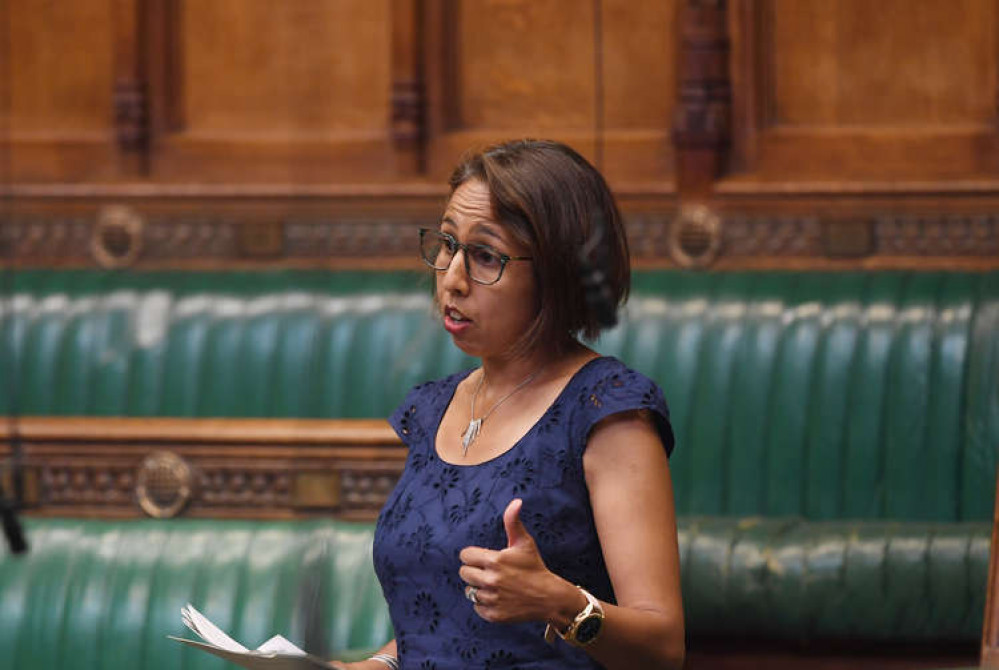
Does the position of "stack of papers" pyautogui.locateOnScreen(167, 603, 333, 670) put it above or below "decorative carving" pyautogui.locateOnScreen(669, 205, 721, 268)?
below

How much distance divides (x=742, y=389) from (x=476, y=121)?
3.22 feet

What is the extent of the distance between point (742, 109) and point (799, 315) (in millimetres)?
577

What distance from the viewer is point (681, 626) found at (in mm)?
1311

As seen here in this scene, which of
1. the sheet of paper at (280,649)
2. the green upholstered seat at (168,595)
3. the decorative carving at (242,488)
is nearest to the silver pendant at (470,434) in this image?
the sheet of paper at (280,649)

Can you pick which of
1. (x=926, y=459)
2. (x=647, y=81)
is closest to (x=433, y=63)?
(x=647, y=81)

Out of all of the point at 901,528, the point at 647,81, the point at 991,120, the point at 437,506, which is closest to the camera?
the point at 437,506

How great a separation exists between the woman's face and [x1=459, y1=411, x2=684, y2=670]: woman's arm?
138mm

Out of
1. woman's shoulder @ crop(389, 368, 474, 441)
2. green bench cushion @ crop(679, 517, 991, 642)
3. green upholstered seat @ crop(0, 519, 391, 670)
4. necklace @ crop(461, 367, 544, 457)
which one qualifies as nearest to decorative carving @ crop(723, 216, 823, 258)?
green bench cushion @ crop(679, 517, 991, 642)

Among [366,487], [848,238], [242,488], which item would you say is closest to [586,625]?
[366,487]

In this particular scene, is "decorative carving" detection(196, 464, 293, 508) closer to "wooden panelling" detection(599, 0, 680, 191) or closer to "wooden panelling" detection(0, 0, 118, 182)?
"wooden panelling" detection(599, 0, 680, 191)

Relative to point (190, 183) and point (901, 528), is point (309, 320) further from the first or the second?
point (901, 528)

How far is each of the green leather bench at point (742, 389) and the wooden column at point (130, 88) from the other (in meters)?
0.35

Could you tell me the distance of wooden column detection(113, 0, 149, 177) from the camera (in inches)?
142

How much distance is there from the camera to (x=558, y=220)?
1388 millimetres
